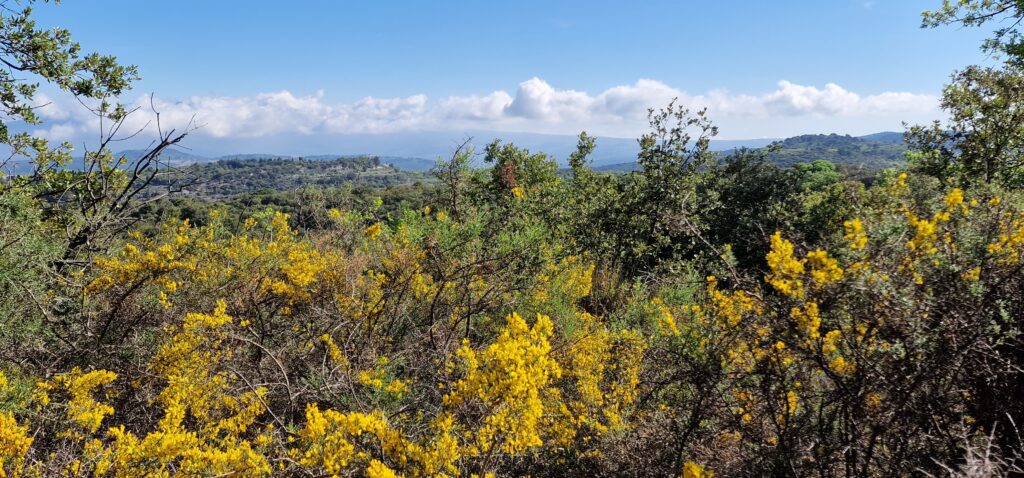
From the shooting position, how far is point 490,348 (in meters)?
3.12

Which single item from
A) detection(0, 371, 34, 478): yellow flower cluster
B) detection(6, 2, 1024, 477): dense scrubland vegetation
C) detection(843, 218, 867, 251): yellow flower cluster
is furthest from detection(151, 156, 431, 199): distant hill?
detection(843, 218, 867, 251): yellow flower cluster

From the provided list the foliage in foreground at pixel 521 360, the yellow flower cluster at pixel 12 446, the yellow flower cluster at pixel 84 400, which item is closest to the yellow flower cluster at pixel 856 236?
the foliage in foreground at pixel 521 360

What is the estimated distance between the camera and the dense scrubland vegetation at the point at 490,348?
283cm

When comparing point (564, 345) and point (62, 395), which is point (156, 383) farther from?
point (564, 345)

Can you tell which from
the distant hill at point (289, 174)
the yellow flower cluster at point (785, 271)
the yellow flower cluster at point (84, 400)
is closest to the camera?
the yellow flower cluster at point (785, 271)

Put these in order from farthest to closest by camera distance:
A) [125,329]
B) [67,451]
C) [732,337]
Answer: [125,329], [732,337], [67,451]

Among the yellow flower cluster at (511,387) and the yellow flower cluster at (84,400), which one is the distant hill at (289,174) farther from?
the yellow flower cluster at (511,387)

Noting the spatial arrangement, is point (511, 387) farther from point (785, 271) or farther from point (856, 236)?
point (856, 236)

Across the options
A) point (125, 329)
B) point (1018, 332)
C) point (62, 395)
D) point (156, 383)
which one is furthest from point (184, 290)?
point (1018, 332)

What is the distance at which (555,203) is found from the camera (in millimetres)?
9953

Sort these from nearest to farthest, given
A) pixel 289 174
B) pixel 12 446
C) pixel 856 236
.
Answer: pixel 856 236, pixel 12 446, pixel 289 174

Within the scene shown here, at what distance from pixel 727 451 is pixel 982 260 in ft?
7.77

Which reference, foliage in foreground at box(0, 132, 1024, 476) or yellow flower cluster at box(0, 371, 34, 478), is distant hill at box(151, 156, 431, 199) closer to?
foliage in foreground at box(0, 132, 1024, 476)

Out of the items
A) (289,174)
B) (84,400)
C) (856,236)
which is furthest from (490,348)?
(289,174)
